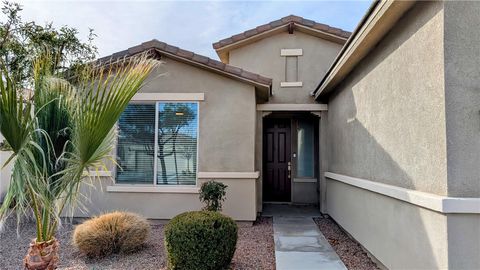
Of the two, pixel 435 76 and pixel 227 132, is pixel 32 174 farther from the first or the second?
pixel 227 132

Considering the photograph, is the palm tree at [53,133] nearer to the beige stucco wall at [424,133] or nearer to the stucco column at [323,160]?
the beige stucco wall at [424,133]

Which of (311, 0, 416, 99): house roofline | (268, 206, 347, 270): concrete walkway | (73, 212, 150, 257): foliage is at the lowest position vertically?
(268, 206, 347, 270): concrete walkway

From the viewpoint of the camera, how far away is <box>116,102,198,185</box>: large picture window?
8.20 m

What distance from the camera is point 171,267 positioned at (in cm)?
489

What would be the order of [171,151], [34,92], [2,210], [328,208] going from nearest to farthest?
[2,210], [34,92], [171,151], [328,208]

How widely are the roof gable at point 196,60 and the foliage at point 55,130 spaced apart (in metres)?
4.20

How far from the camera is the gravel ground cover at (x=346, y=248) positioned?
18.1ft

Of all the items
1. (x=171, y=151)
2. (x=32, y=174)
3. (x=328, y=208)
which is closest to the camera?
(x=32, y=174)

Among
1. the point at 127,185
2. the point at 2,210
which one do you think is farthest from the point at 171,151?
the point at 2,210

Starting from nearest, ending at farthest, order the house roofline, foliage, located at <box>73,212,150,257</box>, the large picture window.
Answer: the house roofline, foliage, located at <box>73,212,150,257</box>, the large picture window

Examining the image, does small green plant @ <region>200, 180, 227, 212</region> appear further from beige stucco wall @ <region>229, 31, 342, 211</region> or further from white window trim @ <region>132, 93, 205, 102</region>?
beige stucco wall @ <region>229, 31, 342, 211</region>

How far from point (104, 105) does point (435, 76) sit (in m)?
3.66

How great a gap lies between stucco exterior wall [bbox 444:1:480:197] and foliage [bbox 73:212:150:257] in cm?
505

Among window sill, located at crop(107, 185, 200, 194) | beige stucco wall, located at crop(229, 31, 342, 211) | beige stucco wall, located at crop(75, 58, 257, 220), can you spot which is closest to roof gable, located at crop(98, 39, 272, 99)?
beige stucco wall, located at crop(75, 58, 257, 220)
